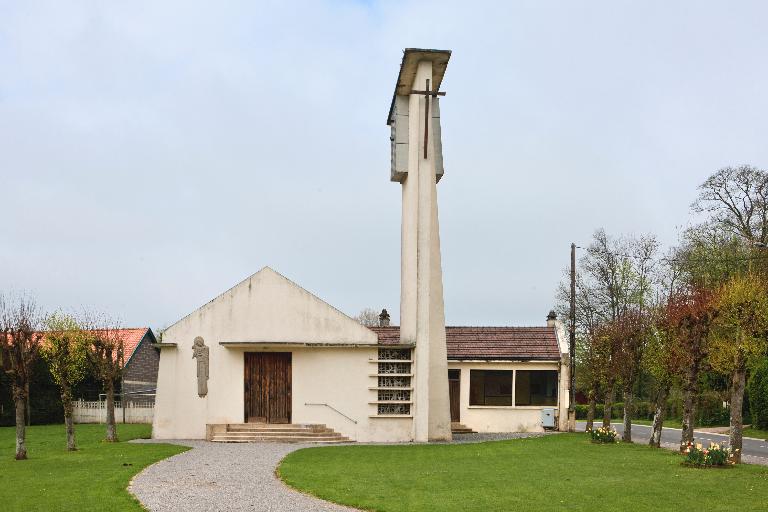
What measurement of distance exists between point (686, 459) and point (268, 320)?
14.4 metres

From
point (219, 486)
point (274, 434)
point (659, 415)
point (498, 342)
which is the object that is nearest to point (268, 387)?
point (274, 434)

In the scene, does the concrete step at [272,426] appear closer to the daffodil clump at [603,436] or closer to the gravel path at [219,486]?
the gravel path at [219,486]

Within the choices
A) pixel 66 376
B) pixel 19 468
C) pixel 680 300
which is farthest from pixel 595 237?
pixel 19 468

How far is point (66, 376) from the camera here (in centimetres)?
2362

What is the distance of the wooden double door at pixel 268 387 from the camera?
26.6m

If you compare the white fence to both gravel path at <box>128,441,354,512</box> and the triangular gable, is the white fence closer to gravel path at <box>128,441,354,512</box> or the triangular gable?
the triangular gable

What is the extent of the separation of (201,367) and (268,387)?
7.79 ft

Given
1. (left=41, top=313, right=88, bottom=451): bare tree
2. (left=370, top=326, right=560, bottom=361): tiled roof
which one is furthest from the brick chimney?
(left=41, top=313, right=88, bottom=451): bare tree

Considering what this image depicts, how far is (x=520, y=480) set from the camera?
49.5ft

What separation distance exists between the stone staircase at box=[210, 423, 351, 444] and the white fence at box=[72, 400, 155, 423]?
43.7 ft

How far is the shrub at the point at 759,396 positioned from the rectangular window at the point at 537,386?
10.1 metres

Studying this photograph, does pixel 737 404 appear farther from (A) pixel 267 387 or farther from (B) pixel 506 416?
(A) pixel 267 387

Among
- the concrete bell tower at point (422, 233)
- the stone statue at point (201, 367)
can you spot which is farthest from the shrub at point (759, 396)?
the stone statue at point (201, 367)

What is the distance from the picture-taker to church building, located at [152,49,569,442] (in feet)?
86.0
